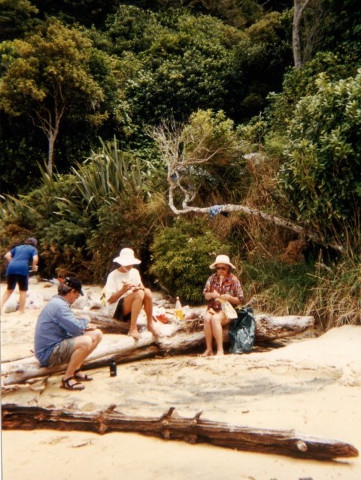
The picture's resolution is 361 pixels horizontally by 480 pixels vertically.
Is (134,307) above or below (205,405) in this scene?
above

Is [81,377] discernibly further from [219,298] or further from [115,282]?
[219,298]

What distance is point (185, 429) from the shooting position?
3.50m

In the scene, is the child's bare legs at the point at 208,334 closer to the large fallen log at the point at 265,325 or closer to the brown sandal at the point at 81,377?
the large fallen log at the point at 265,325

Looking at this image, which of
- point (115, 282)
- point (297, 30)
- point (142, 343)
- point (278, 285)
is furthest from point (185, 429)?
point (297, 30)

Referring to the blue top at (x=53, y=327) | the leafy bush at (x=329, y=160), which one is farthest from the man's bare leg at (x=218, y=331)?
the leafy bush at (x=329, y=160)

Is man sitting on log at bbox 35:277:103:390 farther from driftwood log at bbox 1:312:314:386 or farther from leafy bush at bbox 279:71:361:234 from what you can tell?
leafy bush at bbox 279:71:361:234

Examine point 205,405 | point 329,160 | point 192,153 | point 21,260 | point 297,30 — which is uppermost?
point 297,30

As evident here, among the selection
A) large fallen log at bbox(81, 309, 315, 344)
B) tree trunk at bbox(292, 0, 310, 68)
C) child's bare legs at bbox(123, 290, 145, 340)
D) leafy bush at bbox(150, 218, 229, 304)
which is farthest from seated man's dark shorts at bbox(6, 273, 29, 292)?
tree trunk at bbox(292, 0, 310, 68)

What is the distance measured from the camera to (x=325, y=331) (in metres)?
6.07

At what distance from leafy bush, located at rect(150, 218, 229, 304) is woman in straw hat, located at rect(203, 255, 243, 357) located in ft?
4.32

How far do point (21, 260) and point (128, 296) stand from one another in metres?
1.60

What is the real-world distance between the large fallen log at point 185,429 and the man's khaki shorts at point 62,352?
605mm

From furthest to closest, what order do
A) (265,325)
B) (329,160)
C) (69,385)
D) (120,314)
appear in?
(329,160), (265,325), (120,314), (69,385)

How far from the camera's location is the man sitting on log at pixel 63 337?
4.55 m
